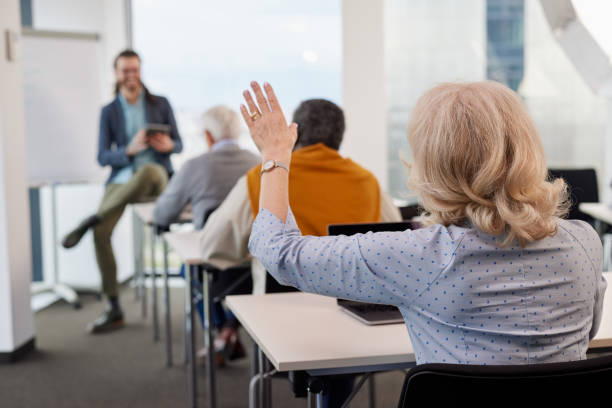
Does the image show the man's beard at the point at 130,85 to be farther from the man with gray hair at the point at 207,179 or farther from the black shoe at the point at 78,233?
the man with gray hair at the point at 207,179

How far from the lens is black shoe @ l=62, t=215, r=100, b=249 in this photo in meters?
4.18

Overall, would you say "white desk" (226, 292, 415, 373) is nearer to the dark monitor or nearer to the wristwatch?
the dark monitor

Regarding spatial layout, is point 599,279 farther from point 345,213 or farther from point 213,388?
point 213,388

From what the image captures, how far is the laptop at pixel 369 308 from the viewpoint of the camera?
1.65 m

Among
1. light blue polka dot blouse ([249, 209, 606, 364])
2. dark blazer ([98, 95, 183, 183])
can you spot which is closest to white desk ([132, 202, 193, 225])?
dark blazer ([98, 95, 183, 183])

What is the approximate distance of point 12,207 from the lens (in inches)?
141

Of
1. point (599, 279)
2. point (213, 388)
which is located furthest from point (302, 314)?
point (213, 388)

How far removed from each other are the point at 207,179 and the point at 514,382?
8.46ft

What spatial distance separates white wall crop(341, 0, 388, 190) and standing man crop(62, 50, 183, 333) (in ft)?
4.32

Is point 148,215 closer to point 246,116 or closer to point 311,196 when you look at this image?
point 311,196

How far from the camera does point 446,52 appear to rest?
5.34 m

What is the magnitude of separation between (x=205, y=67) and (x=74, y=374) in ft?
9.47

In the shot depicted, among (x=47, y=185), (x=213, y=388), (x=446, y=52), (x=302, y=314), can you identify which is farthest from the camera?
(x=446, y=52)

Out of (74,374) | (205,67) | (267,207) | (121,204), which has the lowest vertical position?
A: (74,374)
